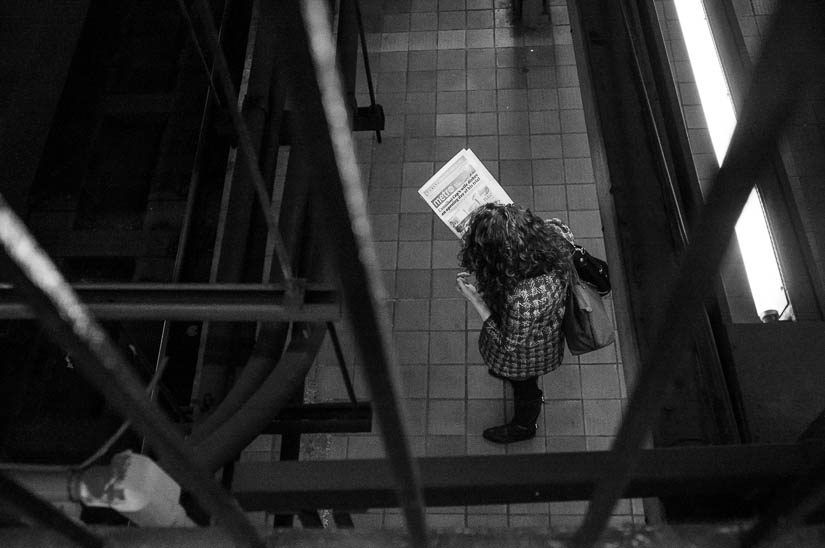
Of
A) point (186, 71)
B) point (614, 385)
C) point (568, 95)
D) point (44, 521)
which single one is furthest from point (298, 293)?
point (568, 95)

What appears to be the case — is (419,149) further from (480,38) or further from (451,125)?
(480,38)

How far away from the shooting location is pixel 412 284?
205 inches

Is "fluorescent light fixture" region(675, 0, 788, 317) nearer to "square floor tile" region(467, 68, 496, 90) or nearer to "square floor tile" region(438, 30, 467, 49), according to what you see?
"square floor tile" region(467, 68, 496, 90)

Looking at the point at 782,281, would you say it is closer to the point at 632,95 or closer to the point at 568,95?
the point at 632,95

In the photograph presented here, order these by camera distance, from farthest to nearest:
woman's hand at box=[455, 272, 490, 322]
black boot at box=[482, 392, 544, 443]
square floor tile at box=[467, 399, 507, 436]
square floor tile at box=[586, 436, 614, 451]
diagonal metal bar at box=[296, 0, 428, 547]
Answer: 1. square floor tile at box=[467, 399, 507, 436]
2. square floor tile at box=[586, 436, 614, 451]
3. black boot at box=[482, 392, 544, 443]
4. woman's hand at box=[455, 272, 490, 322]
5. diagonal metal bar at box=[296, 0, 428, 547]

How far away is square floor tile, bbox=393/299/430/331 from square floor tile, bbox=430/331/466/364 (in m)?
0.12

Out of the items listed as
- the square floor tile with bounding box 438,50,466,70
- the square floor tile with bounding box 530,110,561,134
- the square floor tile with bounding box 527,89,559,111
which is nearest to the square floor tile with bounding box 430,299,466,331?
the square floor tile with bounding box 530,110,561,134

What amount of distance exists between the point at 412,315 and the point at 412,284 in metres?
0.26

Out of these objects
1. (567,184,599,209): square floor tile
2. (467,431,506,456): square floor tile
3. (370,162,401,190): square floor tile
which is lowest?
(467,431,506,456): square floor tile

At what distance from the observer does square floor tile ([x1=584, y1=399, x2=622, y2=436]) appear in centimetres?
459

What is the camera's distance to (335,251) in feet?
2.24

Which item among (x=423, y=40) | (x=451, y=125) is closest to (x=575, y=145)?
(x=451, y=125)

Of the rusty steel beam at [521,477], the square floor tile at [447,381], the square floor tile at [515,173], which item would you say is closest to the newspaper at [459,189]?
the square floor tile at [515,173]

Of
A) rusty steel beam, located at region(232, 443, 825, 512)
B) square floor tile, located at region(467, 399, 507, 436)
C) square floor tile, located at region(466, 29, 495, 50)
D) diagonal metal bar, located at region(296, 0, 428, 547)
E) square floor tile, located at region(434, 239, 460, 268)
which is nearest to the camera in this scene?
diagonal metal bar, located at region(296, 0, 428, 547)
